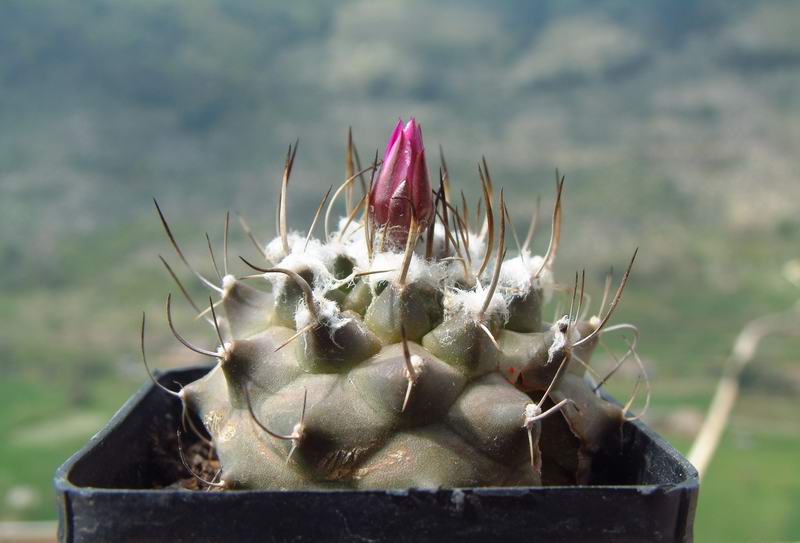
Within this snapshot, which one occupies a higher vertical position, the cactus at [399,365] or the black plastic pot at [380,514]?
the cactus at [399,365]

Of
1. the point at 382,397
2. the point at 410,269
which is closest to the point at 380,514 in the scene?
the point at 382,397

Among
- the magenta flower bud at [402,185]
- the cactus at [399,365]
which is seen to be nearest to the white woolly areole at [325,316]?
the cactus at [399,365]

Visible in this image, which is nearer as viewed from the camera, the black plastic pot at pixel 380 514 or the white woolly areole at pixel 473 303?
the black plastic pot at pixel 380 514

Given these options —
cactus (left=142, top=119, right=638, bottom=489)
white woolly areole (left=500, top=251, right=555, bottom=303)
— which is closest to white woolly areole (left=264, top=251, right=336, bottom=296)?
cactus (left=142, top=119, right=638, bottom=489)

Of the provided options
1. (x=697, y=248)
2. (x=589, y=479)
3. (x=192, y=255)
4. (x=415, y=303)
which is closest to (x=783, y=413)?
(x=697, y=248)

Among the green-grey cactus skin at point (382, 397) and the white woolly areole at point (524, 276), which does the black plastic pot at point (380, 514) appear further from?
the white woolly areole at point (524, 276)

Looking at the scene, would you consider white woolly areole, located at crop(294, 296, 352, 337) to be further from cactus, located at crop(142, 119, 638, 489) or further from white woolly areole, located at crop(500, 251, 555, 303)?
white woolly areole, located at crop(500, 251, 555, 303)
